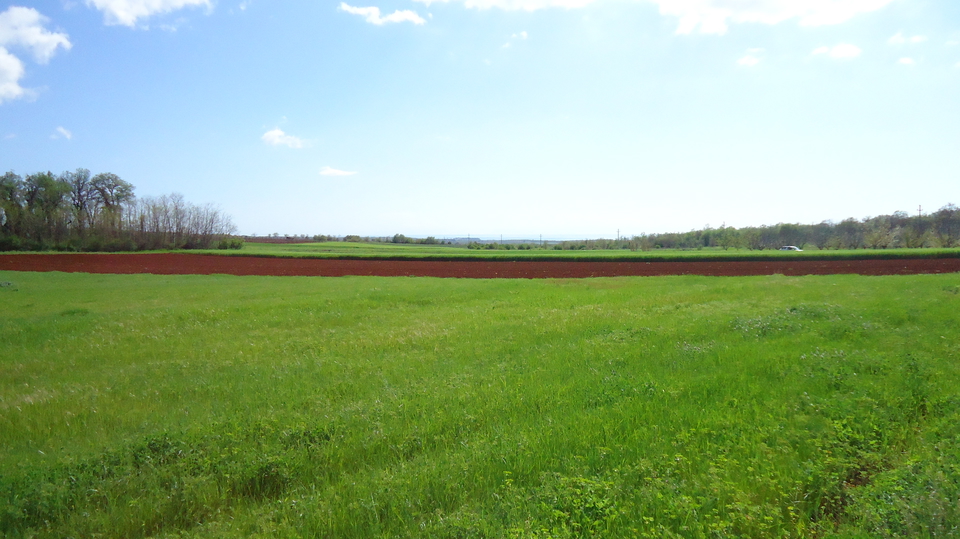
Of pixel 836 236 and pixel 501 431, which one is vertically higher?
pixel 836 236

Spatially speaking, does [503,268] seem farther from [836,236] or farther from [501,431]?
[836,236]

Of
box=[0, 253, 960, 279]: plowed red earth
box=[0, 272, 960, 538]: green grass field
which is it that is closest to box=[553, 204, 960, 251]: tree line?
box=[0, 253, 960, 279]: plowed red earth

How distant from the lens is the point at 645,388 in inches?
297

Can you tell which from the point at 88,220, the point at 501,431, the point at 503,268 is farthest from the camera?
the point at 88,220

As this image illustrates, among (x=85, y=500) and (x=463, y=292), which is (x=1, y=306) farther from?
(x=85, y=500)

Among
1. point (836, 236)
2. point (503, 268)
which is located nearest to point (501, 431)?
point (503, 268)

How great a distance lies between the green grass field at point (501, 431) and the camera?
4.42 m

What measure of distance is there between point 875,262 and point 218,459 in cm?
5024

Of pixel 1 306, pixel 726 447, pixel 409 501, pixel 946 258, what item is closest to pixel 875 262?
pixel 946 258

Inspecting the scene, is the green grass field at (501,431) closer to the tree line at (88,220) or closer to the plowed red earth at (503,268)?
the plowed red earth at (503,268)

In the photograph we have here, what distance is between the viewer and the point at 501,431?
6.23 metres

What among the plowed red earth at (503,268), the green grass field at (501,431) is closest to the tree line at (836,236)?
the plowed red earth at (503,268)

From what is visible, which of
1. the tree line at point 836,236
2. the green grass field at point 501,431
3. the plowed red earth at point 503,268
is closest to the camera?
the green grass field at point 501,431

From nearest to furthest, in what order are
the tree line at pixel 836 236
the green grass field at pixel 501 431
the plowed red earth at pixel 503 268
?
the green grass field at pixel 501 431
the plowed red earth at pixel 503 268
the tree line at pixel 836 236
